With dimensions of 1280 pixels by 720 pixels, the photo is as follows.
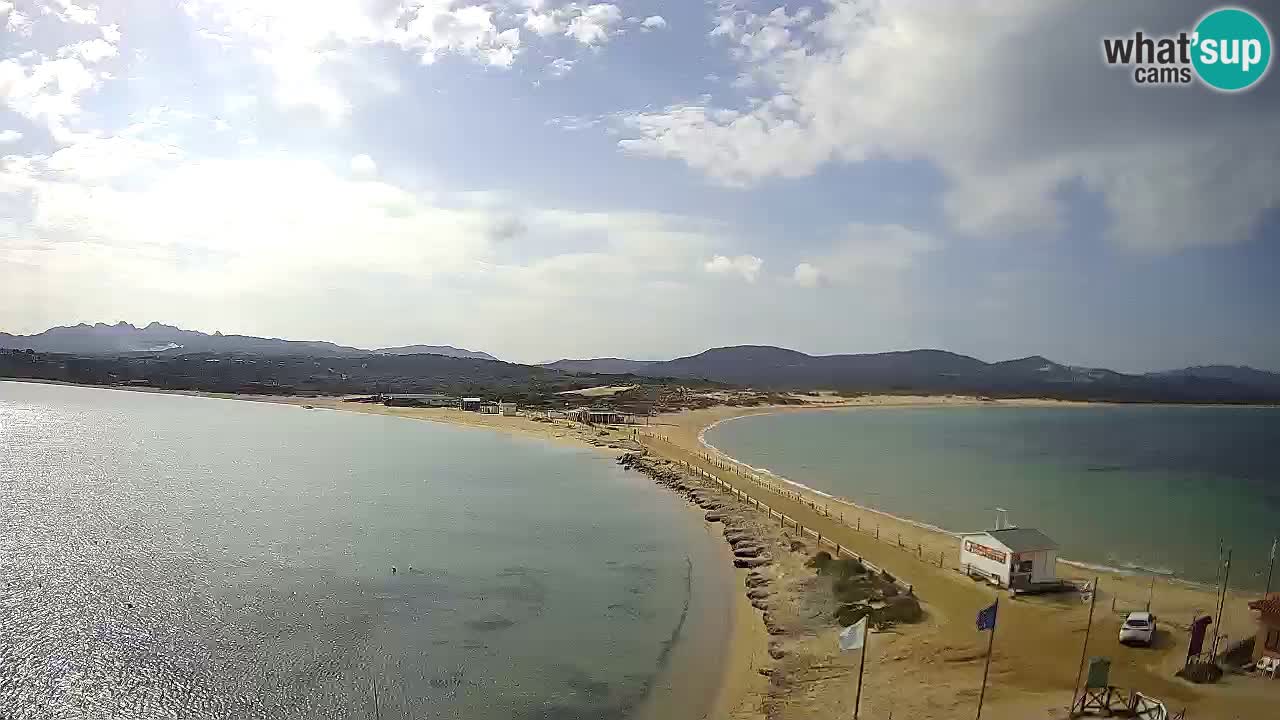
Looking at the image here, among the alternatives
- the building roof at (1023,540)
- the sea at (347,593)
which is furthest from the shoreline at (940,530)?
the sea at (347,593)

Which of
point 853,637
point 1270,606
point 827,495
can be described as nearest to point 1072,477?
point 827,495

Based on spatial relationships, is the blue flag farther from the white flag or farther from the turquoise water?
the turquoise water

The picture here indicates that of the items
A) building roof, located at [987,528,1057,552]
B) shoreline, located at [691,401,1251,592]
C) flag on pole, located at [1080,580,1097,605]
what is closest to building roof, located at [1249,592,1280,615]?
flag on pole, located at [1080,580,1097,605]

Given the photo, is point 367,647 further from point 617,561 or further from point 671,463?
point 671,463

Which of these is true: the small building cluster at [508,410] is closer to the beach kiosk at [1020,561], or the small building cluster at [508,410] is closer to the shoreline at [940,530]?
the shoreline at [940,530]

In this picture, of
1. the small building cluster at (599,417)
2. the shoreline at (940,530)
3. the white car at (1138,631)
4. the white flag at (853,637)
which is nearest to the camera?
the white flag at (853,637)

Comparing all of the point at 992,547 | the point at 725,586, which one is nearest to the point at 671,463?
the point at 725,586
